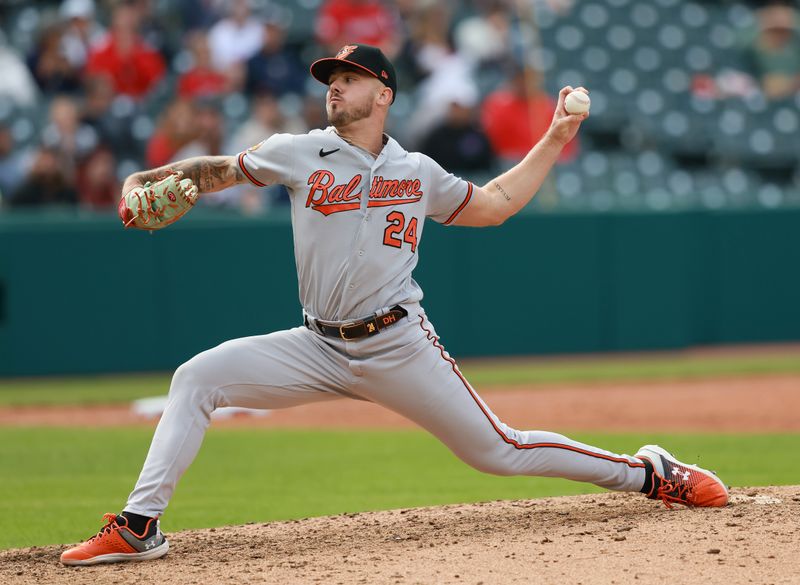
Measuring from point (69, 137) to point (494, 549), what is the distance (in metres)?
8.15

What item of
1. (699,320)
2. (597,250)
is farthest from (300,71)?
(699,320)

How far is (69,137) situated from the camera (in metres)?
11.4

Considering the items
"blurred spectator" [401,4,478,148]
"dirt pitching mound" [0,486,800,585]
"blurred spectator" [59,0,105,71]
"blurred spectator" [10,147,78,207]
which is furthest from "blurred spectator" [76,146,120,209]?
"dirt pitching mound" [0,486,800,585]

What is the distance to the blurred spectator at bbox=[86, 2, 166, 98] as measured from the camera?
490 inches

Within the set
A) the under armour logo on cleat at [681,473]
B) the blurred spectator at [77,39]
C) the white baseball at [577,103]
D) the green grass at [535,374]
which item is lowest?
the green grass at [535,374]

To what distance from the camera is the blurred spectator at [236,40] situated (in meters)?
13.0

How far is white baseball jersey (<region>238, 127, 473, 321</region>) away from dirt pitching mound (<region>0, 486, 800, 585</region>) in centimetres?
89

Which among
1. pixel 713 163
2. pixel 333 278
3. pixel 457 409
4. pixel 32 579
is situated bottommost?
pixel 32 579

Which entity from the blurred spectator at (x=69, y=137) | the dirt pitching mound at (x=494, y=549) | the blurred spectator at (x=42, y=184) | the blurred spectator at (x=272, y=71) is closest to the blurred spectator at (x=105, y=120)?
the blurred spectator at (x=69, y=137)

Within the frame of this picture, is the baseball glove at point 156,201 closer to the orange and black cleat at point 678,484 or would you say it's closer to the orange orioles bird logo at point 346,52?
the orange orioles bird logo at point 346,52

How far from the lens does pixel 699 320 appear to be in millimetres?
12602

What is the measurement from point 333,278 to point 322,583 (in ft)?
3.56

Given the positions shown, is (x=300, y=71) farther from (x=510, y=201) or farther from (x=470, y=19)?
(x=510, y=201)

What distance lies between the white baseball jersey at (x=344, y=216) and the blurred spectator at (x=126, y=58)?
8376 mm
